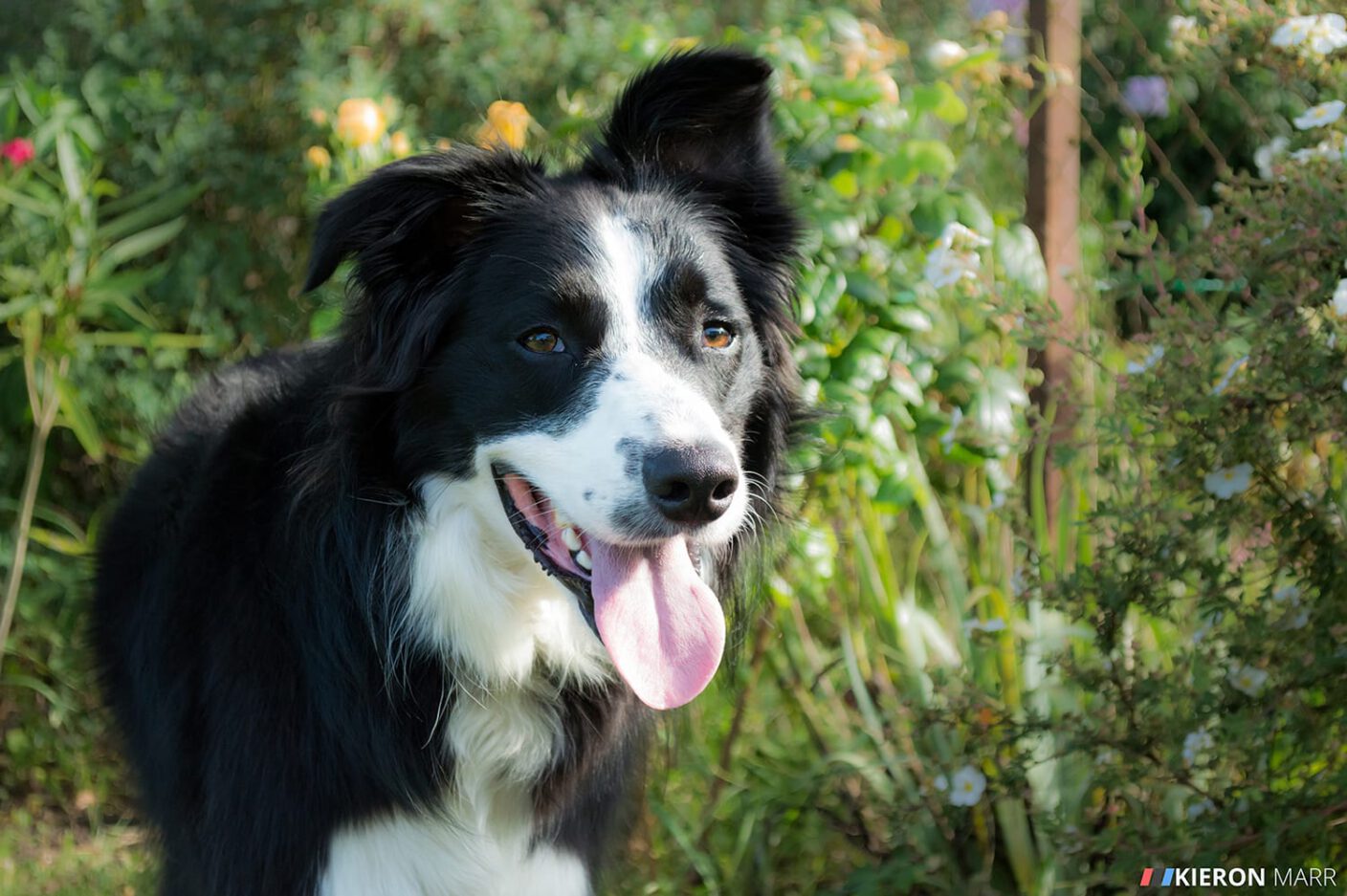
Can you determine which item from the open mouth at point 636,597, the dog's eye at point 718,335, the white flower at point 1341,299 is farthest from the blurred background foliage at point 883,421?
the open mouth at point 636,597

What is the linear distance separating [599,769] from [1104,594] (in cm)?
114

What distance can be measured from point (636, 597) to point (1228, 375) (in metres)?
1.22

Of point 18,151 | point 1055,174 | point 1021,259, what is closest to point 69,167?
point 18,151

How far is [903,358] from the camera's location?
3.46 m

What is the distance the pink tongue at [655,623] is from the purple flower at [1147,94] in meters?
4.16

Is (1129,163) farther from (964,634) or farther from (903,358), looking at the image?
(964,634)

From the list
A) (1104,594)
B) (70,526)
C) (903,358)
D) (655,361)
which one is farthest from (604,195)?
(70,526)

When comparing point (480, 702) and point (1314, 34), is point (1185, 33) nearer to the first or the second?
point (1314, 34)

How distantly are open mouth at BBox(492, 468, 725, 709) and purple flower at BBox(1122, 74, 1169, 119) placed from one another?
416cm

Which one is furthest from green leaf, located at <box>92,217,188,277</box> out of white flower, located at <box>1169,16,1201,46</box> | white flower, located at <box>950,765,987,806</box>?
white flower, located at <box>1169,16,1201,46</box>

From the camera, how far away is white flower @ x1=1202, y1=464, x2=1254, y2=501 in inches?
104

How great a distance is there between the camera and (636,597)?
241 centimetres

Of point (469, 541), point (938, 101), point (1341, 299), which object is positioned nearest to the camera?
point (1341, 299)

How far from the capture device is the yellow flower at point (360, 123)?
367 cm
